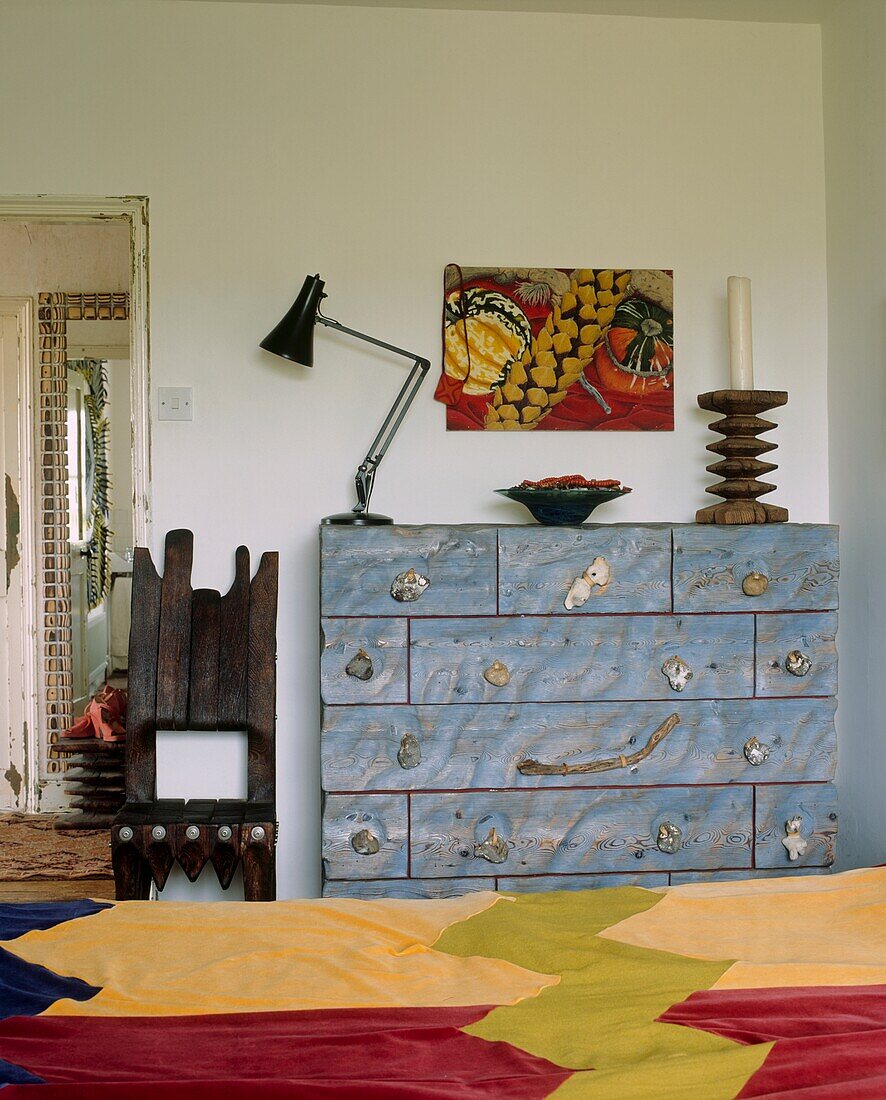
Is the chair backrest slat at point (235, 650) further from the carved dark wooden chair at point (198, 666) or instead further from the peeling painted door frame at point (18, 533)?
the peeling painted door frame at point (18, 533)

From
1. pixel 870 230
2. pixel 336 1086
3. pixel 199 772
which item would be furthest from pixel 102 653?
pixel 336 1086

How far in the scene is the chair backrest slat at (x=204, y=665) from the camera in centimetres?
278

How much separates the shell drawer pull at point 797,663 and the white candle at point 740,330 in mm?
687

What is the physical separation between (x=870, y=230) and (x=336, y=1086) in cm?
247

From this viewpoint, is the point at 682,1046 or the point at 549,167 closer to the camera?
the point at 682,1046

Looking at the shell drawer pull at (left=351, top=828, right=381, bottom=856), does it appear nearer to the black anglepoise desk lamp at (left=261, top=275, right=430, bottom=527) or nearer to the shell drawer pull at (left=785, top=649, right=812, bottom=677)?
the black anglepoise desk lamp at (left=261, top=275, right=430, bottom=527)

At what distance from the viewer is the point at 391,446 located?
2.94 metres

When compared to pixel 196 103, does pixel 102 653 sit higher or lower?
lower

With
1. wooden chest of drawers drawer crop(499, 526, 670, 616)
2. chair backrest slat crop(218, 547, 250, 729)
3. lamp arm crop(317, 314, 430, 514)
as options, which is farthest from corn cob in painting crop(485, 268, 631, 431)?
chair backrest slat crop(218, 547, 250, 729)

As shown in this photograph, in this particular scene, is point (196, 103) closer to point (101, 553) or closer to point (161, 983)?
point (161, 983)

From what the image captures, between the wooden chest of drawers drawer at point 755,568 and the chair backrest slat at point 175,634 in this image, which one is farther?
the chair backrest slat at point 175,634

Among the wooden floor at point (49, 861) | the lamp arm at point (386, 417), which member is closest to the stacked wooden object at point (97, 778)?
the wooden floor at point (49, 861)

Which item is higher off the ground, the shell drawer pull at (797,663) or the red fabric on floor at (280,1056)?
the shell drawer pull at (797,663)

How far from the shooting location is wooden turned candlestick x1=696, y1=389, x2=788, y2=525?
2.71 m
